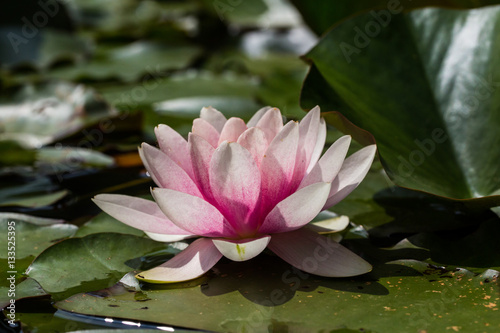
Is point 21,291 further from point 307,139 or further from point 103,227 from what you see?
point 307,139

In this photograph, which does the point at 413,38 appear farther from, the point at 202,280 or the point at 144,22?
the point at 144,22

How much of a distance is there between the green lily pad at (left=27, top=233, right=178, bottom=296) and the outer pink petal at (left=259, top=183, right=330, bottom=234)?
24 cm

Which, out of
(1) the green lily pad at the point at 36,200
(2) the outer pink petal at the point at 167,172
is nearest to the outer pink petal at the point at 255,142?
(2) the outer pink petal at the point at 167,172

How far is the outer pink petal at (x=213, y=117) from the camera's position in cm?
94

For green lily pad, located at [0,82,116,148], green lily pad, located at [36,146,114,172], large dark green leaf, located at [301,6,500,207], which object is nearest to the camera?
large dark green leaf, located at [301,6,500,207]

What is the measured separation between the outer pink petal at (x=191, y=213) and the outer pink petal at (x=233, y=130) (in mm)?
142

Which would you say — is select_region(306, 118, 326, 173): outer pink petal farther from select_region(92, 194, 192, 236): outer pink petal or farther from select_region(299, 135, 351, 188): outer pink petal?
select_region(92, 194, 192, 236): outer pink petal

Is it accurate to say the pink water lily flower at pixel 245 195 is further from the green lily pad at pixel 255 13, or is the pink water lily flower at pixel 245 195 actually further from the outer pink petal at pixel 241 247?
the green lily pad at pixel 255 13

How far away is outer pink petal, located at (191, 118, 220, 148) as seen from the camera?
2.86ft

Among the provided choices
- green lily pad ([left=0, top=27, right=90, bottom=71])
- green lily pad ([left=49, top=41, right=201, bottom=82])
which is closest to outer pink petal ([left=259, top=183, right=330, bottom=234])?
green lily pad ([left=49, top=41, right=201, bottom=82])

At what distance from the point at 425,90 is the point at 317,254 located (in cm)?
49

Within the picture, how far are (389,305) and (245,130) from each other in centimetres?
35

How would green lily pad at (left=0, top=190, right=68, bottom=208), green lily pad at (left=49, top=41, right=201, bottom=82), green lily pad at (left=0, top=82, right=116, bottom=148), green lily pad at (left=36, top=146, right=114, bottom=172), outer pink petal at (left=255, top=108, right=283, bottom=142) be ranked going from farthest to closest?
green lily pad at (left=49, top=41, right=201, bottom=82), green lily pad at (left=0, top=82, right=116, bottom=148), green lily pad at (left=36, top=146, right=114, bottom=172), green lily pad at (left=0, top=190, right=68, bottom=208), outer pink petal at (left=255, top=108, right=283, bottom=142)

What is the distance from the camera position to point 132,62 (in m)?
2.43
